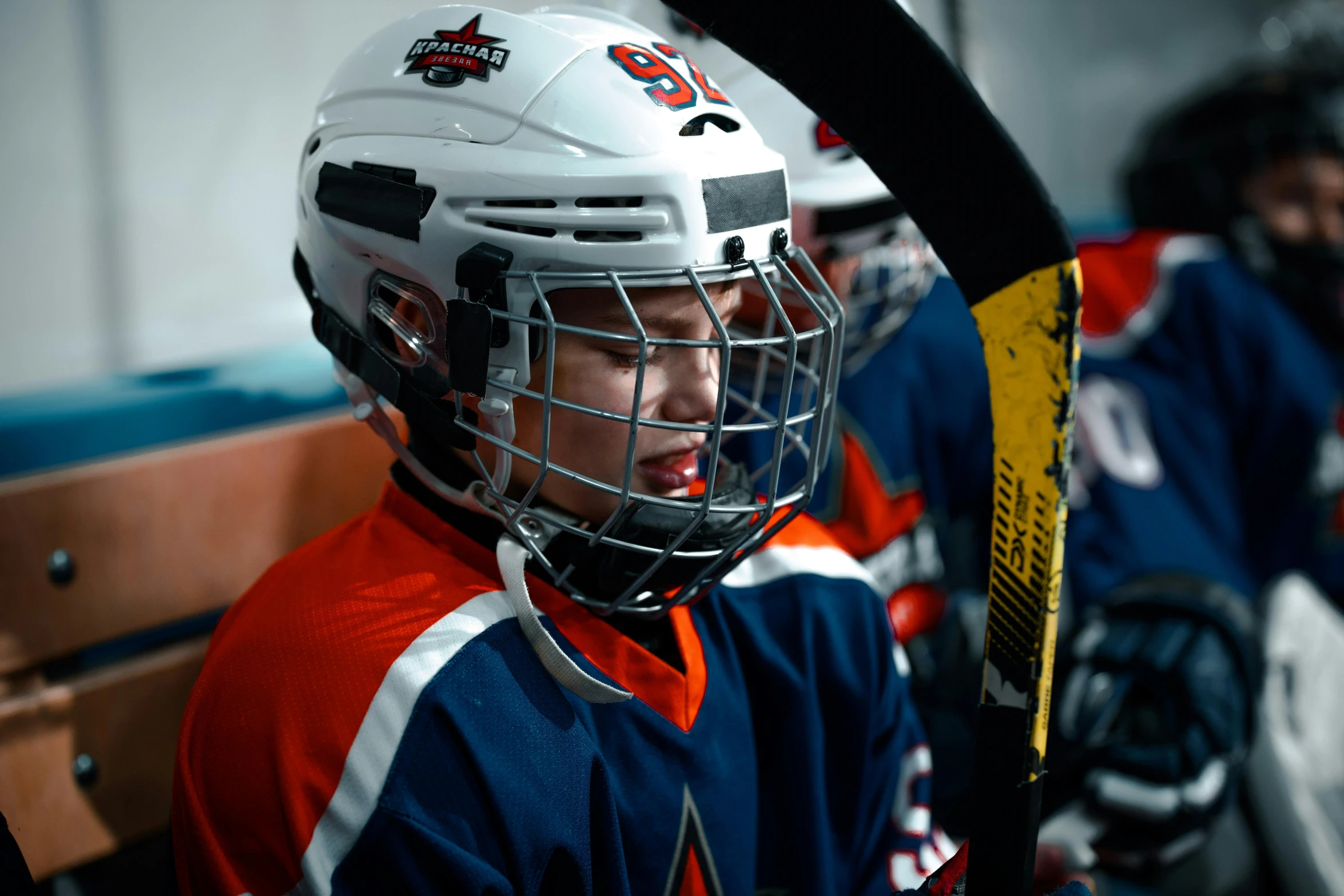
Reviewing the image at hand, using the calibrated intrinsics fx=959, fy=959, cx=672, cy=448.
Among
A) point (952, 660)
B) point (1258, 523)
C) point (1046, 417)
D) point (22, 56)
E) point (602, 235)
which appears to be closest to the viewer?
point (1046, 417)

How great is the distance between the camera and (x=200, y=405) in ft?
2.97

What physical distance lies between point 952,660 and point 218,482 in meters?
0.88

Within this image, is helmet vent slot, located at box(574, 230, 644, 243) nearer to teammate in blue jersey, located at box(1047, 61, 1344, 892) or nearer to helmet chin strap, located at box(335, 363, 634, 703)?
helmet chin strap, located at box(335, 363, 634, 703)

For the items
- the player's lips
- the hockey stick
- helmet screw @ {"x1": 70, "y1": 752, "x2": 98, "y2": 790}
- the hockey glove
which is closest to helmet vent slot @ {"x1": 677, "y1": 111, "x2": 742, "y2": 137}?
the hockey stick

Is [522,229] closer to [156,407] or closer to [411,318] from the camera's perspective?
[411,318]

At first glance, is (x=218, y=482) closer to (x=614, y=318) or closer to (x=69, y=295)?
(x=69, y=295)

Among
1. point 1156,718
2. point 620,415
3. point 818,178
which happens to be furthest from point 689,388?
point 1156,718

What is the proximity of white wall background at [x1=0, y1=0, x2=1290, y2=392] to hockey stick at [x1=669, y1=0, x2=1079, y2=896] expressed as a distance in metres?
0.67

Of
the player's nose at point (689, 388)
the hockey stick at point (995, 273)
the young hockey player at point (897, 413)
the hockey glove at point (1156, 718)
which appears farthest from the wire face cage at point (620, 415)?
the hockey glove at point (1156, 718)

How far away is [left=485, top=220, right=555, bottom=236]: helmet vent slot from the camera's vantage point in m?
0.58

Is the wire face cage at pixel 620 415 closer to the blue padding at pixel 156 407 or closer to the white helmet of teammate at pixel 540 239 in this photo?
the white helmet of teammate at pixel 540 239

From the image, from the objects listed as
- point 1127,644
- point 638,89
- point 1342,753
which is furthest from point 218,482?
point 1342,753

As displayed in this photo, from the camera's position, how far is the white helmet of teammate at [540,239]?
580mm

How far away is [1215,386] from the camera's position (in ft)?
6.08
